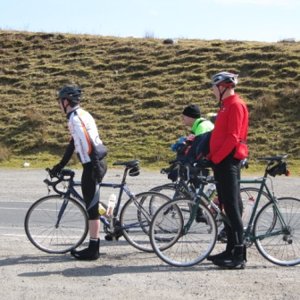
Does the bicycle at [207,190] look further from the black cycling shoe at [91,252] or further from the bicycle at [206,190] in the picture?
the black cycling shoe at [91,252]

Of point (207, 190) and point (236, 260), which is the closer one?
point (236, 260)

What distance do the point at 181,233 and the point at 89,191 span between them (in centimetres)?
116

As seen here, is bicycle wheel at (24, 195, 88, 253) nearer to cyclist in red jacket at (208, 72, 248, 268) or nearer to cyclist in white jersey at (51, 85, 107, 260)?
cyclist in white jersey at (51, 85, 107, 260)

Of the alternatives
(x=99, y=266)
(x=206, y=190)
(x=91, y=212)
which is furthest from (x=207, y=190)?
(x=99, y=266)

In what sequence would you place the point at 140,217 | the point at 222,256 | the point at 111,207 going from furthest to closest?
1. the point at 140,217
2. the point at 111,207
3. the point at 222,256

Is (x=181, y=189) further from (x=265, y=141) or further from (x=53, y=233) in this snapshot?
(x=265, y=141)

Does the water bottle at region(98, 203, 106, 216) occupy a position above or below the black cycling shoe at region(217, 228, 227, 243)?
above

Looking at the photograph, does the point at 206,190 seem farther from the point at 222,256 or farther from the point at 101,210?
the point at 101,210

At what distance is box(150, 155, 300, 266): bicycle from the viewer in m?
7.22

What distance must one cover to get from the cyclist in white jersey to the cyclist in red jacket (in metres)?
1.28

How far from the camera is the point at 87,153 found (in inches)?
286

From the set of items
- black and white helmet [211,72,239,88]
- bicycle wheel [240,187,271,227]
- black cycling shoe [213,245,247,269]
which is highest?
black and white helmet [211,72,239,88]

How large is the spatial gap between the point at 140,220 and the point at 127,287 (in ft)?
5.47

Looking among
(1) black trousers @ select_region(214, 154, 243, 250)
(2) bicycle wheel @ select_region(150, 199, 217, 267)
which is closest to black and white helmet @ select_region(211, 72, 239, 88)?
(1) black trousers @ select_region(214, 154, 243, 250)
